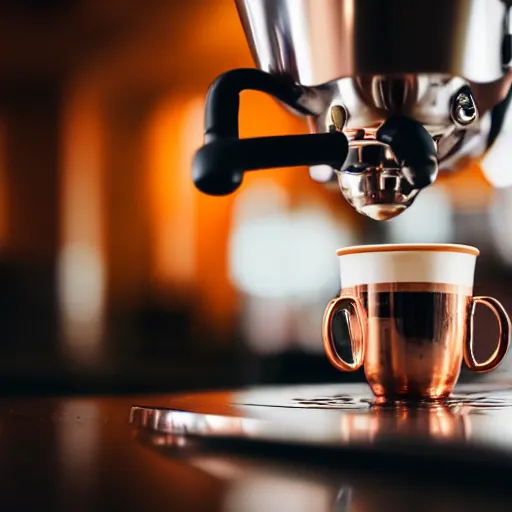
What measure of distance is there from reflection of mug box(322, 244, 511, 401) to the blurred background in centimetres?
20

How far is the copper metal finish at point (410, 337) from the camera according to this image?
58cm

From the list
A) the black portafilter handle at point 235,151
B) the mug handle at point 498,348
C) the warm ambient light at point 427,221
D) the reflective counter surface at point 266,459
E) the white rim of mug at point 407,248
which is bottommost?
the reflective counter surface at point 266,459

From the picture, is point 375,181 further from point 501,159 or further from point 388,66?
point 501,159

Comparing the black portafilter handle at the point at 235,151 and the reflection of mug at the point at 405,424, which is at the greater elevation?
the black portafilter handle at the point at 235,151

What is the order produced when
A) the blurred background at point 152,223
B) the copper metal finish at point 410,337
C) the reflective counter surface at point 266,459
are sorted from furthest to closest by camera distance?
the blurred background at point 152,223 → the copper metal finish at point 410,337 → the reflective counter surface at point 266,459

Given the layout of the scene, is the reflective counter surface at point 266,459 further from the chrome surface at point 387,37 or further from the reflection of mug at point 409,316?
the chrome surface at point 387,37

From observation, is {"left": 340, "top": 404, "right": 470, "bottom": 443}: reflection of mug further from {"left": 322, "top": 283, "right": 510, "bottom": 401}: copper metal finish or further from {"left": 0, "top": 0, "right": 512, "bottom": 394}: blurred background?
{"left": 0, "top": 0, "right": 512, "bottom": 394}: blurred background

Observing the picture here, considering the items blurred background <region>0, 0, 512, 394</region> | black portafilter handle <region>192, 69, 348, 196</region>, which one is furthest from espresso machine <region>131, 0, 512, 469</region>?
blurred background <region>0, 0, 512, 394</region>

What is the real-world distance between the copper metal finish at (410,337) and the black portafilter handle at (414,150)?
110mm

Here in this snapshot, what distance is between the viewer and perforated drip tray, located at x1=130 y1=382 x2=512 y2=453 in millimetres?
414

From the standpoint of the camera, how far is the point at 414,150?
0.48 metres

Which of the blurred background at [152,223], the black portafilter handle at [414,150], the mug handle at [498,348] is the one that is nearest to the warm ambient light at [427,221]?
the blurred background at [152,223]

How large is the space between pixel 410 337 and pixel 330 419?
12 cm

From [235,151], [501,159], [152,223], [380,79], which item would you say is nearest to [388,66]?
[380,79]
